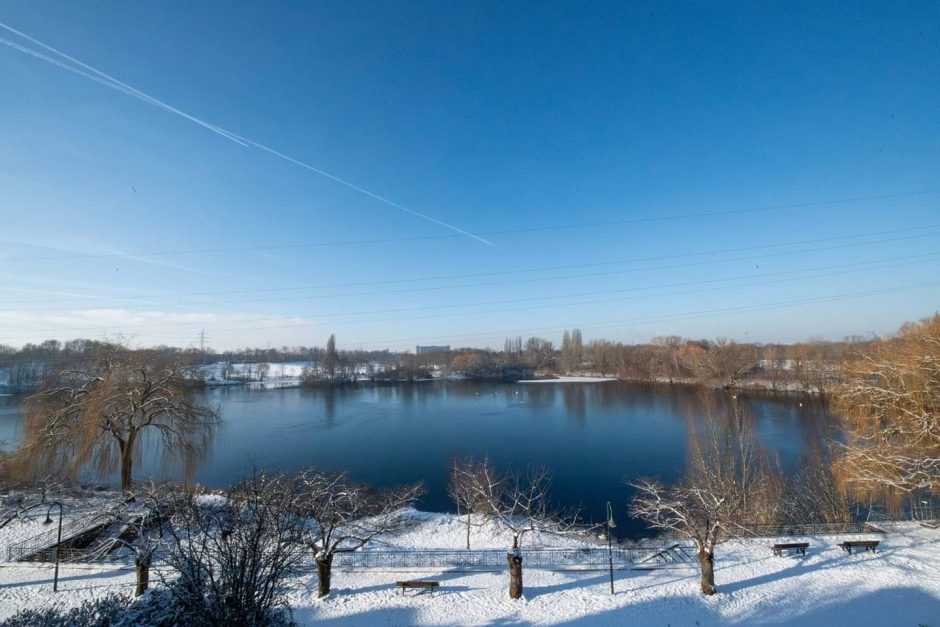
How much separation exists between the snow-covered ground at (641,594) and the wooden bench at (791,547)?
0.57 feet

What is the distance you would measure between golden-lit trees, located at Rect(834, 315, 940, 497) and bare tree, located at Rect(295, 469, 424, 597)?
36.9ft

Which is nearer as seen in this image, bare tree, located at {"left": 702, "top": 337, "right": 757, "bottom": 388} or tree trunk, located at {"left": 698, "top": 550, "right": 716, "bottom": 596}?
tree trunk, located at {"left": 698, "top": 550, "right": 716, "bottom": 596}

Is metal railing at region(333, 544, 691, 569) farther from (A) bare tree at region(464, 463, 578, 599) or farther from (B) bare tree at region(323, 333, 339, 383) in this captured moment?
(B) bare tree at region(323, 333, 339, 383)

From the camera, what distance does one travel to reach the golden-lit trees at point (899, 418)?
372 inches

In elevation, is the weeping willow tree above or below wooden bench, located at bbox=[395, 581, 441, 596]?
above

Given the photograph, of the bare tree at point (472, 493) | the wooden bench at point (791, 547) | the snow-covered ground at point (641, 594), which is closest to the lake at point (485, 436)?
the bare tree at point (472, 493)

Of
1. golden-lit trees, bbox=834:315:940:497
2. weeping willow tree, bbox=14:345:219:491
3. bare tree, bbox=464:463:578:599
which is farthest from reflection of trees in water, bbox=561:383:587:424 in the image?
weeping willow tree, bbox=14:345:219:491

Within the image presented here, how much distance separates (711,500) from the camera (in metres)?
9.42

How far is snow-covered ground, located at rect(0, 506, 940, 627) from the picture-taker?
6.95 m

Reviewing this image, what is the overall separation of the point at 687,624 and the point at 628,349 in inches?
2588

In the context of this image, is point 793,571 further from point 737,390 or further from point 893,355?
point 737,390

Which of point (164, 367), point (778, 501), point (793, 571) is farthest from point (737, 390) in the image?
point (164, 367)

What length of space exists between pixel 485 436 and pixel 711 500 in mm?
16758

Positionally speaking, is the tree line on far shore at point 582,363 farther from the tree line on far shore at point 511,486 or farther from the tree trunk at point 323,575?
the tree trunk at point 323,575
